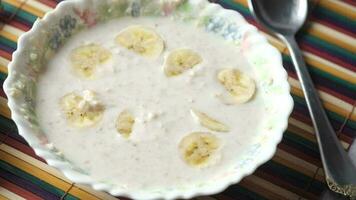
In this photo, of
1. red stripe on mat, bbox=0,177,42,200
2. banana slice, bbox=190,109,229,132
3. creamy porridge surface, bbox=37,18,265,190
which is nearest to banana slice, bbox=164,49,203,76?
creamy porridge surface, bbox=37,18,265,190

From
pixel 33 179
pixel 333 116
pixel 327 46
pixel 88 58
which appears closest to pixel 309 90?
pixel 333 116

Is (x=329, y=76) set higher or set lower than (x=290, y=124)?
higher

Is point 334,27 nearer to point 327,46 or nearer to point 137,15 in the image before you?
point 327,46

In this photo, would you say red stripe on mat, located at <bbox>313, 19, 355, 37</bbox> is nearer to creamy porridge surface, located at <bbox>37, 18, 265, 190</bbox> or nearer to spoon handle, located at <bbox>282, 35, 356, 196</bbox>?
spoon handle, located at <bbox>282, 35, 356, 196</bbox>

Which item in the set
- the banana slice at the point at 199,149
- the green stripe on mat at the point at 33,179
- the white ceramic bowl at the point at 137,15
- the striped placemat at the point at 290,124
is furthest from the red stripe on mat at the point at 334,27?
the green stripe on mat at the point at 33,179

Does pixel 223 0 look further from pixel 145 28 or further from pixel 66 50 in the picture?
pixel 66 50

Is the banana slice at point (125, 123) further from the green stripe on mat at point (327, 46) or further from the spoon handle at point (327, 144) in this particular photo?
the green stripe on mat at point (327, 46)
